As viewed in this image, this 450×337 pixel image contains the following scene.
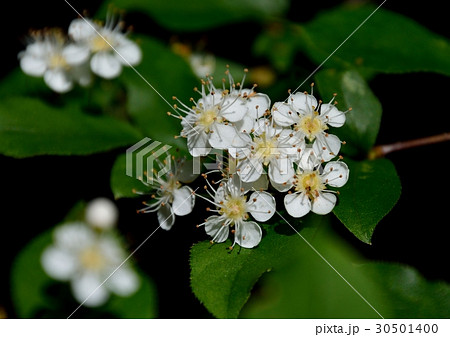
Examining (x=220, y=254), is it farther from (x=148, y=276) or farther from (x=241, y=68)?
(x=241, y=68)

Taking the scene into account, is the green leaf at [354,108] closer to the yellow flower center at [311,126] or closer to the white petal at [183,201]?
the yellow flower center at [311,126]

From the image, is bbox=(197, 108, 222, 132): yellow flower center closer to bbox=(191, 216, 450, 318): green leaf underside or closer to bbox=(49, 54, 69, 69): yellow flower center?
bbox=(191, 216, 450, 318): green leaf underside

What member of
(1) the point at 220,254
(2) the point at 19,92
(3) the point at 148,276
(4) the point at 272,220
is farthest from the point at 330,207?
(2) the point at 19,92

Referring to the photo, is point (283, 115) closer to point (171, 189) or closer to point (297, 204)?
point (297, 204)

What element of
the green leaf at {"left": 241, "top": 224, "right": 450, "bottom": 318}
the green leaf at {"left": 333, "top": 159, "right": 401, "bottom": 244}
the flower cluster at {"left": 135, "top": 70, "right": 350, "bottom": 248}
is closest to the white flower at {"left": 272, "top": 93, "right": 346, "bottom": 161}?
the flower cluster at {"left": 135, "top": 70, "right": 350, "bottom": 248}

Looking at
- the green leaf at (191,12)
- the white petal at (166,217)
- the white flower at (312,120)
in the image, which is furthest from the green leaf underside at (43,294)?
the green leaf at (191,12)

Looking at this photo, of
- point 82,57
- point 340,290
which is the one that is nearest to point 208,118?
point 340,290

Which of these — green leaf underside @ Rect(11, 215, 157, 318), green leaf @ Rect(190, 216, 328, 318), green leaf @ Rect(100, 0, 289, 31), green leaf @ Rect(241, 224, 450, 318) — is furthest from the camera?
green leaf @ Rect(100, 0, 289, 31)
